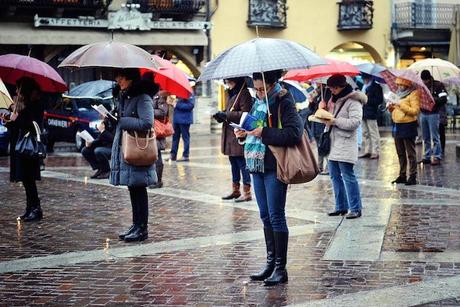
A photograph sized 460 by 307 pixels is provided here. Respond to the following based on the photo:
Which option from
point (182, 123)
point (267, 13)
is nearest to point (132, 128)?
point (182, 123)

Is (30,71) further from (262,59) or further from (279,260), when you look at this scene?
(279,260)

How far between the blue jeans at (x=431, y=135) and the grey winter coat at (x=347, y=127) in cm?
716

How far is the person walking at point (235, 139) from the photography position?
11609 millimetres

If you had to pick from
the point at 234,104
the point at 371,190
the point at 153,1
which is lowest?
the point at 371,190

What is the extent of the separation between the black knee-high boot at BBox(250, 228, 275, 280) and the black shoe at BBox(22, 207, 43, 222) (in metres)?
4.05

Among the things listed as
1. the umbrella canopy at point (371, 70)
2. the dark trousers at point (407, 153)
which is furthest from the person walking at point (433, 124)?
the dark trousers at point (407, 153)

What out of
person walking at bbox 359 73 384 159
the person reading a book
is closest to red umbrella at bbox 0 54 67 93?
the person reading a book

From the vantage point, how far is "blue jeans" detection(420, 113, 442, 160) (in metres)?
17.4

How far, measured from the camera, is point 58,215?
36.4 ft

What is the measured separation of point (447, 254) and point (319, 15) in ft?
85.0

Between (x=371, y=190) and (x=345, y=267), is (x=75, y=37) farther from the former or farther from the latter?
(x=345, y=267)

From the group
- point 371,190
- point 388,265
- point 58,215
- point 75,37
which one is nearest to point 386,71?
point 371,190

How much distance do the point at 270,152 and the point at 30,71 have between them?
4.37m

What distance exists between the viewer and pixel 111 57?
8.84 meters
